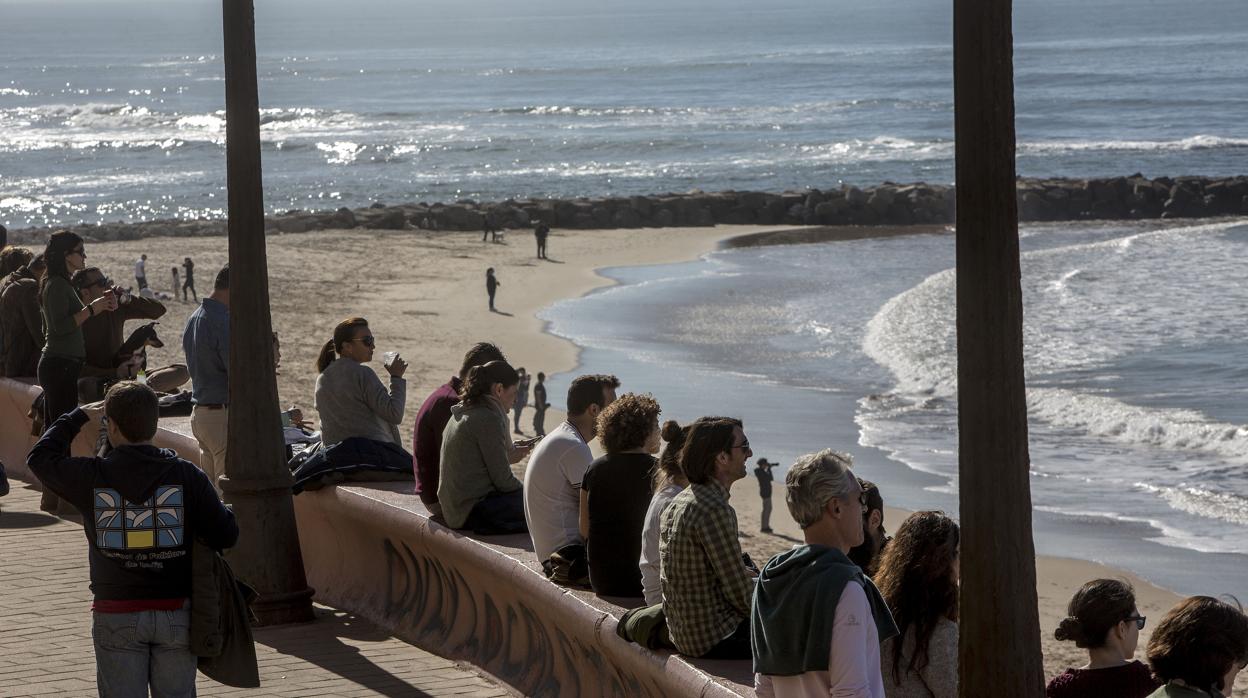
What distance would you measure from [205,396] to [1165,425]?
15772 mm

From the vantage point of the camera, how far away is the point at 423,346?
29203 millimetres

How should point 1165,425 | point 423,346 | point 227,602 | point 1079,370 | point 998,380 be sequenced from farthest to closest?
1. point 423,346
2. point 1079,370
3. point 1165,425
4. point 227,602
5. point 998,380

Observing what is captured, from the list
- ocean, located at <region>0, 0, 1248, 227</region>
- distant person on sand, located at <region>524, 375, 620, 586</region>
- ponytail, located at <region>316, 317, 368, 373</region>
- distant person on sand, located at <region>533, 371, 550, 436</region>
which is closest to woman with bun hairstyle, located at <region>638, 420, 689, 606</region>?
distant person on sand, located at <region>524, 375, 620, 586</region>

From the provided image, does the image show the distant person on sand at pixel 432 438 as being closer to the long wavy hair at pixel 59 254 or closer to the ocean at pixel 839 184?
the ocean at pixel 839 184

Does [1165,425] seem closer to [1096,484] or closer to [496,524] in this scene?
[1096,484]

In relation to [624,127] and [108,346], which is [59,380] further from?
[624,127]

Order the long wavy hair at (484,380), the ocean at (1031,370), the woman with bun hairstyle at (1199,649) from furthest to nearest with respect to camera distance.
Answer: the ocean at (1031,370), the long wavy hair at (484,380), the woman with bun hairstyle at (1199,649)

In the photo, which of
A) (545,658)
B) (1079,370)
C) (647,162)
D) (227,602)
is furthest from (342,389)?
(647,162)

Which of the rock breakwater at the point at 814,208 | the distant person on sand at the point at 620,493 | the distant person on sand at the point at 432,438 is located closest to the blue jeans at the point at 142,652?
the distant person on sand at the point at 620,493

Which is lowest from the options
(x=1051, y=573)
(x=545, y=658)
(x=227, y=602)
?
(x=1051, y=573)

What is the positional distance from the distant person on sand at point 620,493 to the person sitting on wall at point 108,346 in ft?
14.0

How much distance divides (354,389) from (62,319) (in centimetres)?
223

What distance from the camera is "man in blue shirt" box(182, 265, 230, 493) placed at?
8.48m

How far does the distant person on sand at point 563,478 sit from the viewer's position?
638 centimetres
